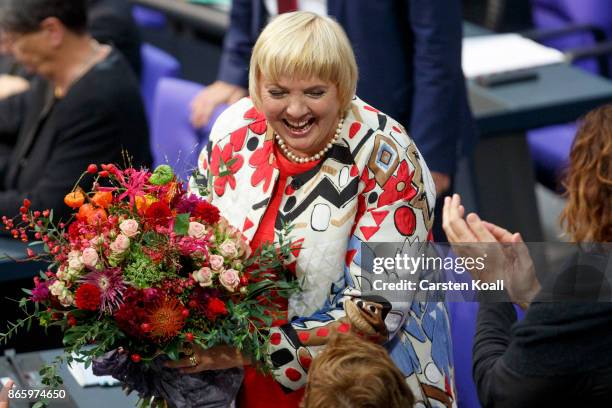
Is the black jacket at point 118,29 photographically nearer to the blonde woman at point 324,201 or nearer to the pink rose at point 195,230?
the blonde woman at point 324,201

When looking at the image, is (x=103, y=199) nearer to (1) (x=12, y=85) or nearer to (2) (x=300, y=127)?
(2) (x=300, y=127)

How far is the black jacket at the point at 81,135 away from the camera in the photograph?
3609 millimetres

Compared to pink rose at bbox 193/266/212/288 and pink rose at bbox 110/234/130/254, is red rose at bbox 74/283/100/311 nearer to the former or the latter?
pink rose at bbox 110/234/130/254

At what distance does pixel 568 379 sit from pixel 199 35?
475 cm

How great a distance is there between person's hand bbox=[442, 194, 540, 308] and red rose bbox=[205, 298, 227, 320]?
67 centimetres

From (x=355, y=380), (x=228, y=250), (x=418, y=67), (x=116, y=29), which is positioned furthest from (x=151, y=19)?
(x=355, y=380)

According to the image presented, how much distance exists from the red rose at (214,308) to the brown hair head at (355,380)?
31 centimetres

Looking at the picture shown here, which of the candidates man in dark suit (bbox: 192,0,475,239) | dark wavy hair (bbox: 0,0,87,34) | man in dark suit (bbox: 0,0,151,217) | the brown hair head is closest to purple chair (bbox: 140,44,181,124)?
man in dark suit (bbox: 0,0,151,217)

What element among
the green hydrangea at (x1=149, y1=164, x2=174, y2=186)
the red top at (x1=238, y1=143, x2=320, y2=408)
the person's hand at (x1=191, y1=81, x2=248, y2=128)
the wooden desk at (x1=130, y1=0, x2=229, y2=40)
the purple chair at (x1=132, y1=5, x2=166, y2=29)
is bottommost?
the purple chair at (x1=132, y1=5, x2=166, y2=29)

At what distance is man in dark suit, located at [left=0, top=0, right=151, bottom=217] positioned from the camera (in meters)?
3.61

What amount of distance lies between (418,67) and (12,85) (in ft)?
6.85

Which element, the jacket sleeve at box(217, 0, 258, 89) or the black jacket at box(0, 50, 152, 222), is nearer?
the black jacket at box(0, 50, 152, 222)

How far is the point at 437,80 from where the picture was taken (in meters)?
3.38

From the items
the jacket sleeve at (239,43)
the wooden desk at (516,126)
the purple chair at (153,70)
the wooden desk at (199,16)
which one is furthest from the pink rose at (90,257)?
the wooden desk at (199,16)
